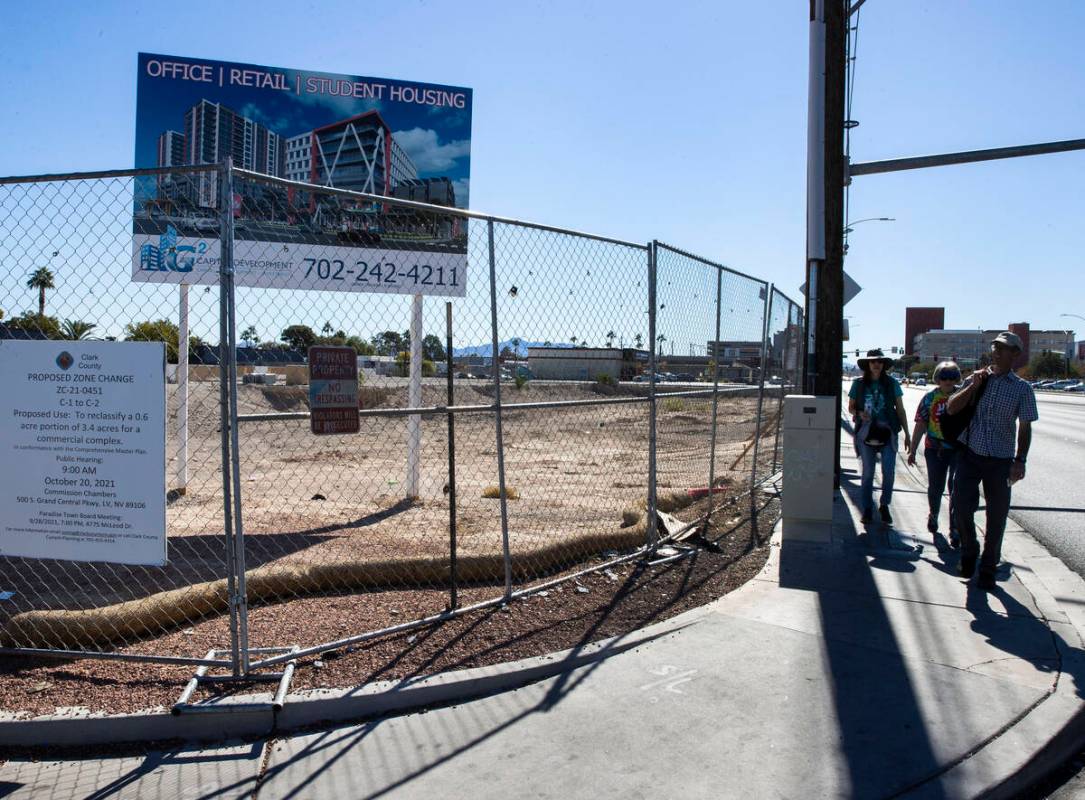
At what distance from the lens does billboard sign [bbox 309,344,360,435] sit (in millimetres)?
4441

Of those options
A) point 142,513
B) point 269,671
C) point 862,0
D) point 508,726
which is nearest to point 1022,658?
point 508,726

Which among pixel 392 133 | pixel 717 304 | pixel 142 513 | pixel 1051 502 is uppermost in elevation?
pixel 392 133

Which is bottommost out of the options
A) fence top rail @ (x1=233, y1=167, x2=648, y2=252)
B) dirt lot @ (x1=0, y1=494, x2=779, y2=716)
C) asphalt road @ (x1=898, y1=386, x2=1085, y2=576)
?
asphalt road @ (x1=898, y1=386, x2=1085, y2=576)

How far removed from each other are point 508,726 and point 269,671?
1336 millimetres

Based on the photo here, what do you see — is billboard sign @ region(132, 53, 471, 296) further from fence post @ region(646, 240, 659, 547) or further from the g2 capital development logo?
fence post @ region(646, 240, 659, 547)

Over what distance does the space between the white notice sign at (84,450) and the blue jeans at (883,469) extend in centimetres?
665

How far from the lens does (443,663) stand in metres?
4.53

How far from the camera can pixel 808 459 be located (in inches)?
309

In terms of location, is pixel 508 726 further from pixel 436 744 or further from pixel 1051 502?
pixel 1051 502

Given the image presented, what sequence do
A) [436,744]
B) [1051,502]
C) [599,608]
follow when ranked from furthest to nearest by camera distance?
[1051,502]
[599,608]
[436,744]

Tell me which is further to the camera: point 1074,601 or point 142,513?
point 1074,601

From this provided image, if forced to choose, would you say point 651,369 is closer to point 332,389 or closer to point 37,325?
point 332,389

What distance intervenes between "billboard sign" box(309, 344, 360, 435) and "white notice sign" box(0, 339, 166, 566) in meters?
0.74

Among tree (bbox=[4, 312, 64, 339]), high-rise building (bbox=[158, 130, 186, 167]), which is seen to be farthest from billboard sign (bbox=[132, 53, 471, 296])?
tree (bbox=[4, 312, 64, 339])
